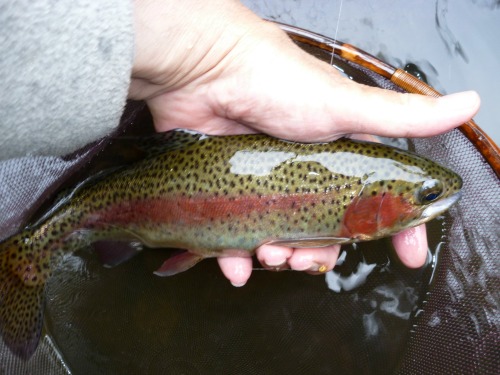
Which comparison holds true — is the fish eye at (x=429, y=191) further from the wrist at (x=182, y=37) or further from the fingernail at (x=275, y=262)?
the wrist at (x=182, y=37)

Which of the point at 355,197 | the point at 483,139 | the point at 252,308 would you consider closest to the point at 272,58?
the point at 355,197

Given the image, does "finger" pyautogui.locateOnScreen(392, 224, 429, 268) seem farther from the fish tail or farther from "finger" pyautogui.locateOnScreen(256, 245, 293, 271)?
the fish tail

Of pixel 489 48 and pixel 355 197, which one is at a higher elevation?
pixel 489 48

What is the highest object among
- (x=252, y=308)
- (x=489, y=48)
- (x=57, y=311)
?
(x=489, y=48)

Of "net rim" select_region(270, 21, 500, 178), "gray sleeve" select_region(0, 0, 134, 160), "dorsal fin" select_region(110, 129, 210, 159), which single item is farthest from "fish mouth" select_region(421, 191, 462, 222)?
"gray sleeve" select_region(0, 0, 134, 160)

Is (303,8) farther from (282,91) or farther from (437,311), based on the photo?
(437,311)

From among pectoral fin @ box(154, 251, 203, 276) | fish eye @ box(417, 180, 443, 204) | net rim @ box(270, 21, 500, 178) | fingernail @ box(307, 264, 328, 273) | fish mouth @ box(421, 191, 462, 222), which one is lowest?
pectoral fin @ box(154, 251, 203, 276)
